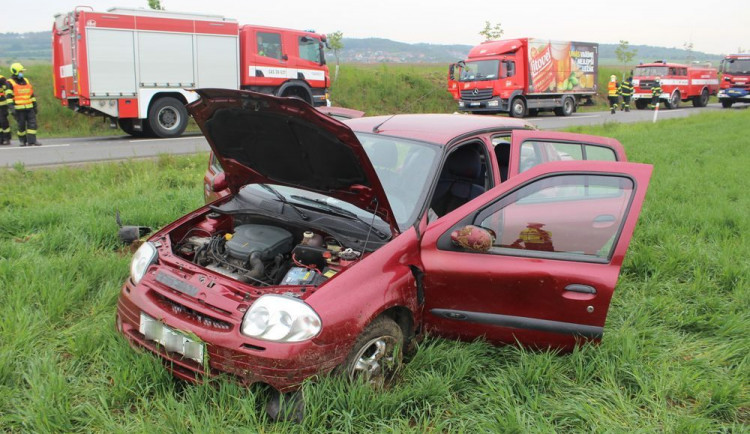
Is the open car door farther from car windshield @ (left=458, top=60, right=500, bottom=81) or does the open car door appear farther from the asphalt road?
car windshield @ (left=458, top=60, right=500, bottom=81)

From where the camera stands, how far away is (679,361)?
3354 millimetres

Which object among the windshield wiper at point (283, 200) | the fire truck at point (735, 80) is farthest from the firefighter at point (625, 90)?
the windshield wiper at point (283, 200)

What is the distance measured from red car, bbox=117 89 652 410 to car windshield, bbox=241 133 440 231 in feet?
0.04

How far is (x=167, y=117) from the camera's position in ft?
50.1

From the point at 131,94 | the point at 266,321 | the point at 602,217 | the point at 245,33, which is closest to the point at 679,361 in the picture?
the point at 602,217

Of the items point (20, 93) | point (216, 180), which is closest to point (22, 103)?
point (20, 93)

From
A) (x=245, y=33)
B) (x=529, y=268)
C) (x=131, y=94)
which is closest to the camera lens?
(x=529, y=268)

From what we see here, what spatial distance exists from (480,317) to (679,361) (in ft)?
4.12

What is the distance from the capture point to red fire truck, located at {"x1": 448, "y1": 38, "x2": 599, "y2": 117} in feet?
75.0

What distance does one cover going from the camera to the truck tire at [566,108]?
2641cm

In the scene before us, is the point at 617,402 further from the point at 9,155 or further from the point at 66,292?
the point at 9,155

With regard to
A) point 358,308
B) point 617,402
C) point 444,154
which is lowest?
point 617,402

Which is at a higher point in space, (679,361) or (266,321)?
(266,321)

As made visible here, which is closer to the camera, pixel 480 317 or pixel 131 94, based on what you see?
pixel 480 317
